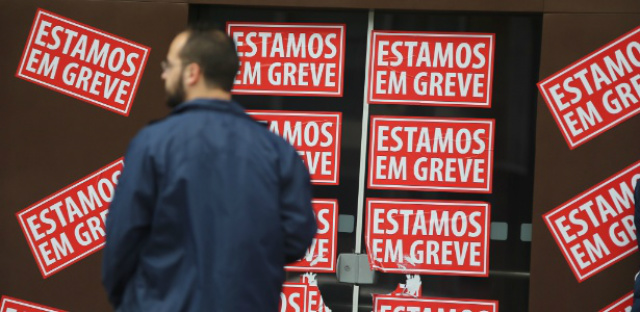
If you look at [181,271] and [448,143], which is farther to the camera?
[448,143]

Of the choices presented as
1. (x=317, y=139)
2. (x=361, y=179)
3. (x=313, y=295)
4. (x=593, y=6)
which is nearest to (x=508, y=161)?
(x=361, y=179)

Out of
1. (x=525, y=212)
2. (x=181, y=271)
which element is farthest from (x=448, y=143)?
(x=181, y=271)

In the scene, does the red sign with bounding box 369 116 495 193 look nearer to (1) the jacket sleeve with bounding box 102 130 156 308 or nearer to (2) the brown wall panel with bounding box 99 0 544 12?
(2) the brown wall panel with bounding box 99 0 544 12

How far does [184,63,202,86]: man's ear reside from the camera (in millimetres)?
2730

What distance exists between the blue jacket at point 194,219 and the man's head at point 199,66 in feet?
0.28

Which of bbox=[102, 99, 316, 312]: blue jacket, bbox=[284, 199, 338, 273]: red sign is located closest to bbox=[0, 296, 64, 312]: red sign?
bbox=[284, 199, 338, 273]: red sign

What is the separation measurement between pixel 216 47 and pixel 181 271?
0.68 m

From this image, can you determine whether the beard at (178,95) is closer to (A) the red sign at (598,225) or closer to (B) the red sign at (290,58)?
(B) the red sign at (290,58)

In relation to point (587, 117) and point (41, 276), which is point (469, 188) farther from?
point (41, 276)

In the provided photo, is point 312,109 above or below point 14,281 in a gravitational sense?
above

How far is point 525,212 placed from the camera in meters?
5.48

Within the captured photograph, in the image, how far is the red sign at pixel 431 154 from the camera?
550 cm

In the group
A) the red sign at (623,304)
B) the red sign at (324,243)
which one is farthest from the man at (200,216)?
the red sign at (623,304)

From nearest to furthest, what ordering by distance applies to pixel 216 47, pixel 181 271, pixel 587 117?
pixel 181 271 < pixel 216 47 < pixel 587 117
